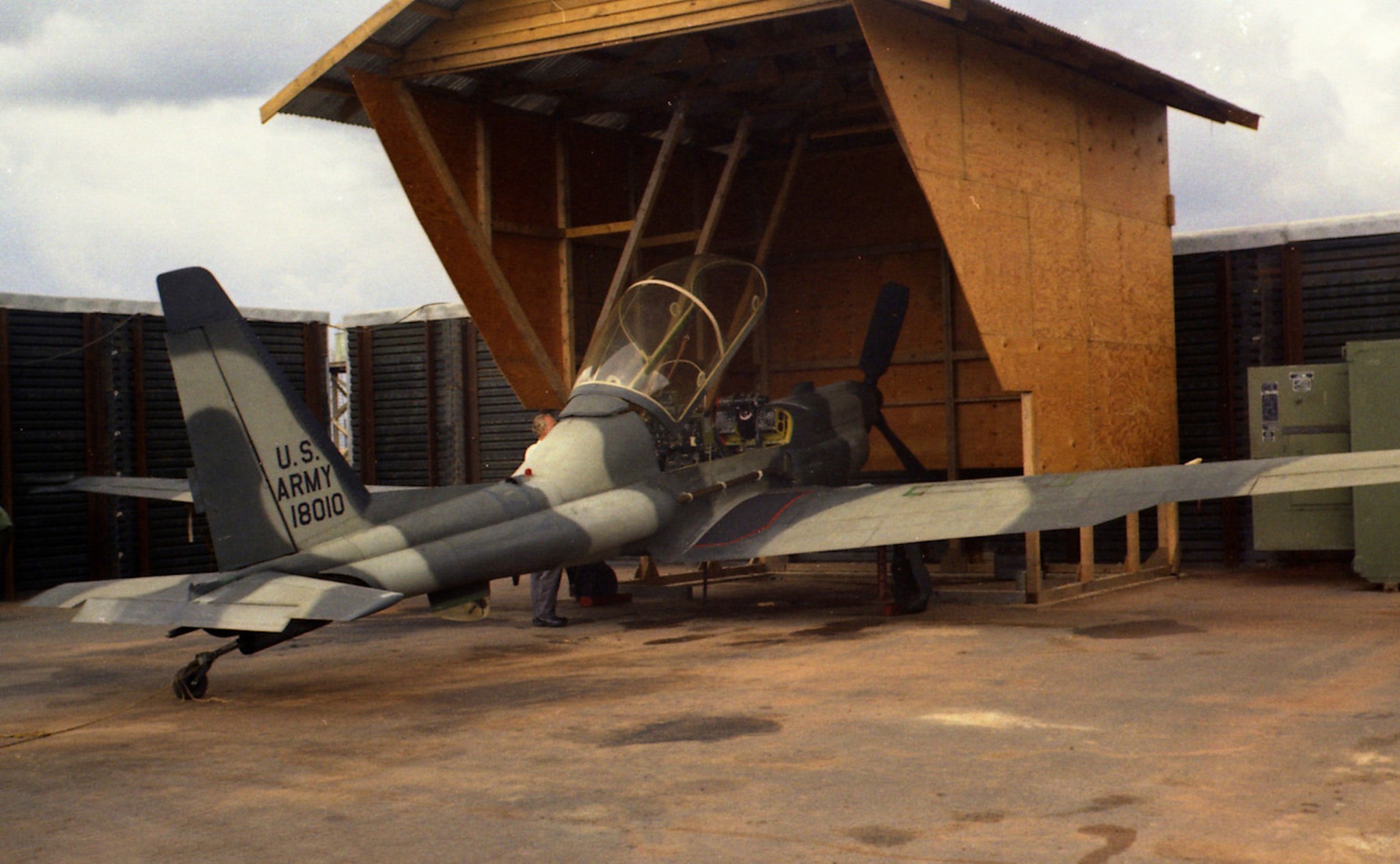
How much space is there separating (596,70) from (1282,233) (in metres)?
7.70

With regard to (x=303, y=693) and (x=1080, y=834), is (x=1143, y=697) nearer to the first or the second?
(x=1080, y=834)

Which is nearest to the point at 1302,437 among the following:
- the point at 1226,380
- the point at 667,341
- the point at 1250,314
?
the point at 1226,380

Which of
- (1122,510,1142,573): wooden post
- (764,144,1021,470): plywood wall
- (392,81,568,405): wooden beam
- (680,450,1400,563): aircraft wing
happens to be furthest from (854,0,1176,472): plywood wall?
(392,81,568,405): wooden beam

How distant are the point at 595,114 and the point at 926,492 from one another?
6.63 metres

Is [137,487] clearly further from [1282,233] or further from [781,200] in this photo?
[1282,233]

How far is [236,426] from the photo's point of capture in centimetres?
743

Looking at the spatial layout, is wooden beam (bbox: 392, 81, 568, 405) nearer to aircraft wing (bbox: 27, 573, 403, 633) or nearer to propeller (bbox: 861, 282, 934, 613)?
propeller (bbox: 861, 282, 934, 613)

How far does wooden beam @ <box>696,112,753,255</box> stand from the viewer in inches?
513

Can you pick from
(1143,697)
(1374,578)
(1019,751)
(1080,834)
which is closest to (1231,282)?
A: (1374,578)

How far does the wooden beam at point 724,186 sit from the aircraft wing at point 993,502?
3027mm

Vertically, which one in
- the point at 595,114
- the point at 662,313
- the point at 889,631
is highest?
the point at 595,114

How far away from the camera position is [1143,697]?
6.91m

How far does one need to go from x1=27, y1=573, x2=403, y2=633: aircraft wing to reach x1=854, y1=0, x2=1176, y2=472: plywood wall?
611cm

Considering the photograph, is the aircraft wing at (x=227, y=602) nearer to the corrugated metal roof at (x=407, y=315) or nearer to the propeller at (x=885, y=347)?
the propeller at (x=885, y=347)
